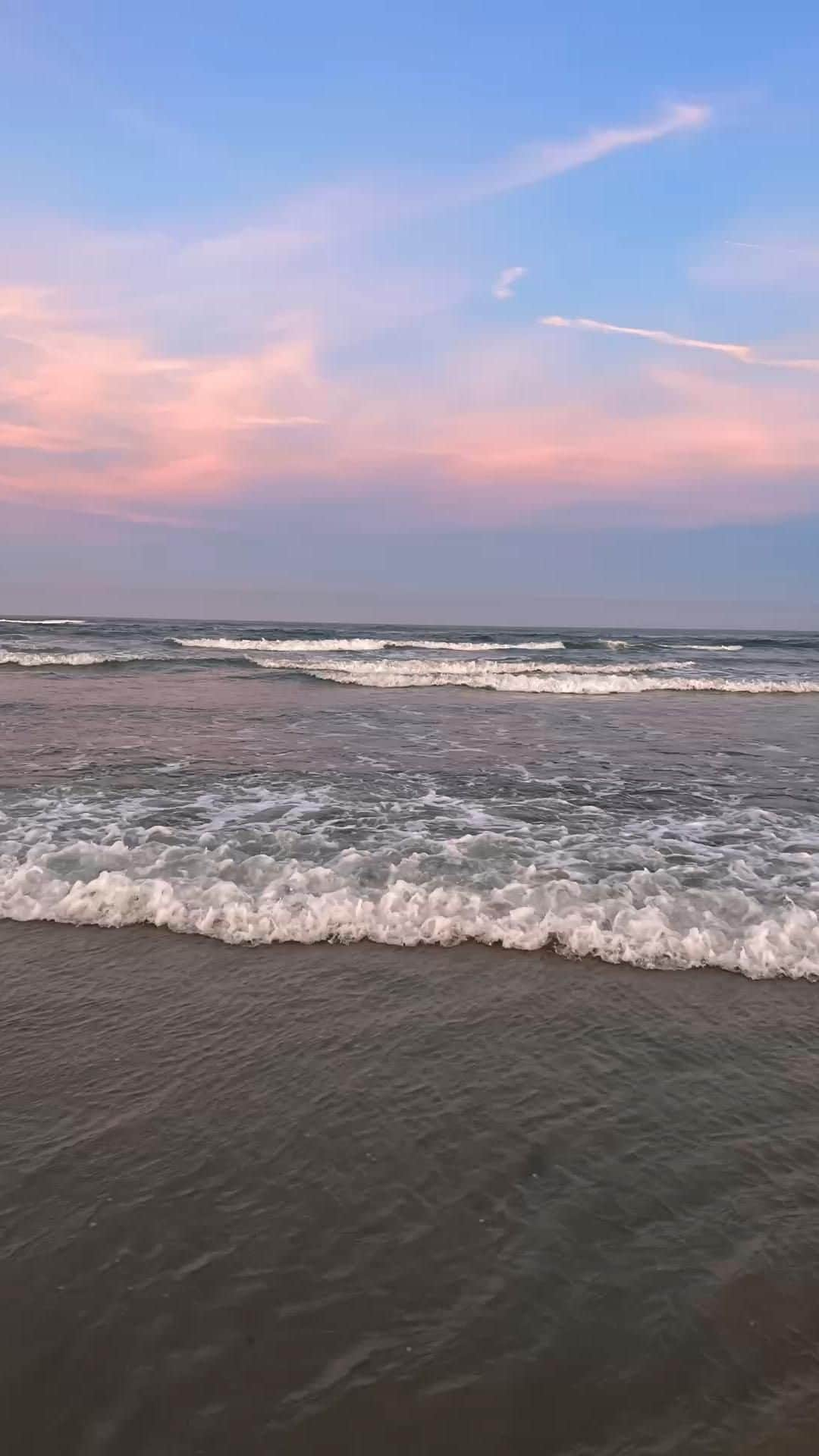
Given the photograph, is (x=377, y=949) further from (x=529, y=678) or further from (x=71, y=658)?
(x=71, y=658)

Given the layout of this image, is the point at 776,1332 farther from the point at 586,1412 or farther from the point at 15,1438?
the point at 15,1438

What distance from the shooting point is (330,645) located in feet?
136

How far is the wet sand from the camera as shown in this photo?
2324 millimetres

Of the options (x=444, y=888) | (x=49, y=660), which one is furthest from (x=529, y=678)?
(x=444, y=888)

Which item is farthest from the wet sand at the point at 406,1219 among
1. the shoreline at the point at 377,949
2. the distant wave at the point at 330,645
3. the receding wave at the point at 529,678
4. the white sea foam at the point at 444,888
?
the distant wave at the point at 330,645

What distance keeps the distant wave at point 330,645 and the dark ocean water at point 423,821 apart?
63.9ft

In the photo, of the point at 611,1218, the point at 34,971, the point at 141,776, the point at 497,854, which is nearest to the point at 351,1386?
the point at 611,1218

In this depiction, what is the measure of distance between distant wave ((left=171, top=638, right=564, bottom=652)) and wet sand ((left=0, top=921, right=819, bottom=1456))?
35.6 metres

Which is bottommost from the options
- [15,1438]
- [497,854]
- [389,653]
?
[15,1438]

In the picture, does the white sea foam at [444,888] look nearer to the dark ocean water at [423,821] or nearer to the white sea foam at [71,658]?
the dark ocean water at [423,821]

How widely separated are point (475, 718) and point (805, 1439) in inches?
609

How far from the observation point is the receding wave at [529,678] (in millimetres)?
24969

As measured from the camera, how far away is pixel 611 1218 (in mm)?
3020

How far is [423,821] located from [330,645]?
3371cm
